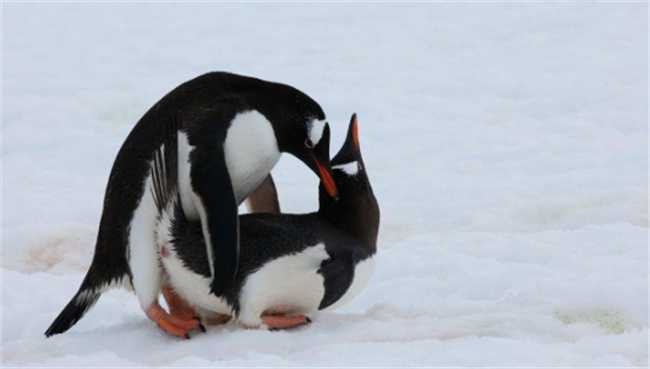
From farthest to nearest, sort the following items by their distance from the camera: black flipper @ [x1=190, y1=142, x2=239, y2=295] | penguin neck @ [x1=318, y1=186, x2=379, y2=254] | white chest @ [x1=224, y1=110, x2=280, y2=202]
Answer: penguin neck @ [x1=318, y1=186, x2=379, y2=254] → white chest @ [x1=224, y1=110, x2=280, y2=202] → black flipper @ [x1=190, y1=142, x2=239, y2=295]

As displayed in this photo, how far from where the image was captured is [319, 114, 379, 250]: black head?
306 centimetres

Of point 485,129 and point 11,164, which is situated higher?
point 485,129

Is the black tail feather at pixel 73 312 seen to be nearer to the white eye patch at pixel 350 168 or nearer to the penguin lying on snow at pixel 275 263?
the penguin lying on snow at pixel 275 263

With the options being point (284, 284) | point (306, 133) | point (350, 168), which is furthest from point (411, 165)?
point (284, 284)

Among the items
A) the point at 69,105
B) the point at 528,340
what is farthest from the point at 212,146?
the point at 69,105

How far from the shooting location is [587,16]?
9125mm

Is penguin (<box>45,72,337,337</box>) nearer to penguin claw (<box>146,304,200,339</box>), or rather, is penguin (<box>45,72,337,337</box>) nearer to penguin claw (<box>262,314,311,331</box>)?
penguin claw (<box>146,304,200,339</box>)

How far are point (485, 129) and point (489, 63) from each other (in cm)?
173

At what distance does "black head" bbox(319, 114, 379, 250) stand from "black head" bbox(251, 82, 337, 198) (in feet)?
0.15

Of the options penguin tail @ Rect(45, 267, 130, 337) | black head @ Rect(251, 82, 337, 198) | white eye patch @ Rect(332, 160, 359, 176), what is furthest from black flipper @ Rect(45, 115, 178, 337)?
white eye patch @ Rect(332, 160, 359, 176)

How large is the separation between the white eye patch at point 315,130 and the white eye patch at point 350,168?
0.12 meters

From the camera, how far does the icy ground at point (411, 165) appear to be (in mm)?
2941

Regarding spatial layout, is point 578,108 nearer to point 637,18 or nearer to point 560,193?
point 560,193

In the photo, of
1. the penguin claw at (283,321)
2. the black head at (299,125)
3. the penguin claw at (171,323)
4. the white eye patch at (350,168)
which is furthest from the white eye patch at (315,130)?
the penguin claw at (171,323)
